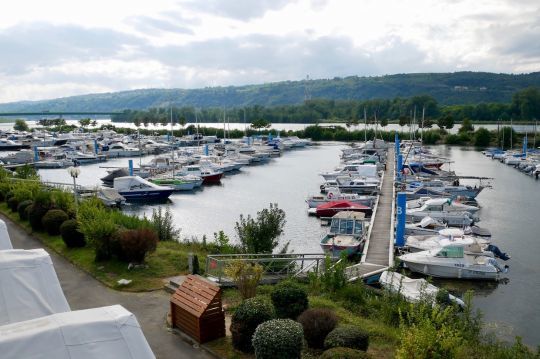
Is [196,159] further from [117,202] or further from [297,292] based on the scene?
[297,292]

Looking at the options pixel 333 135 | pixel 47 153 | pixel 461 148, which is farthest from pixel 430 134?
pixel 47 153

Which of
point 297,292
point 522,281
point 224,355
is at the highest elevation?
point 297,292

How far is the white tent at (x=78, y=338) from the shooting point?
7230 mm

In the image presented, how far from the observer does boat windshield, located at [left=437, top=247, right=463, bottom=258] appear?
25453 mm

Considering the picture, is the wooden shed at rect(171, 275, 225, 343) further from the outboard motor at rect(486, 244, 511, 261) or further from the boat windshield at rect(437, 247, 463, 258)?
the outboard motor at rect(486, 244, 511, 261)

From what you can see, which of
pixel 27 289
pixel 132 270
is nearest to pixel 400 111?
pixel 132 270

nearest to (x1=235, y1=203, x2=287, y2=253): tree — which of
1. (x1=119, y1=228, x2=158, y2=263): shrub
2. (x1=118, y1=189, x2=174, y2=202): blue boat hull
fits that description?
(x1=119, y1=228, x2=158, y2=263): shrub

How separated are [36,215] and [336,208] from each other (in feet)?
75.2

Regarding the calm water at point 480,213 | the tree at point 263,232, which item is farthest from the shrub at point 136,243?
the calm water at point 480,213

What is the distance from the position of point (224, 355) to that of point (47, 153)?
7741 centimetres

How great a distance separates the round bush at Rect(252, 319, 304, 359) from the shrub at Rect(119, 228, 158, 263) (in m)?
8.48

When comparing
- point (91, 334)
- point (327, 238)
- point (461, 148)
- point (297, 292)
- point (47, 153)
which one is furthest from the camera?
point (461, 148)

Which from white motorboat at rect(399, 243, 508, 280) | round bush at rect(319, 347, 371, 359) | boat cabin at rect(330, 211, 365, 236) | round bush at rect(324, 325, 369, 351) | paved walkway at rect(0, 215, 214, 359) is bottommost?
white motorboat at rect(399, 243, 508, 280)

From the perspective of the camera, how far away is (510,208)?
43156mm
